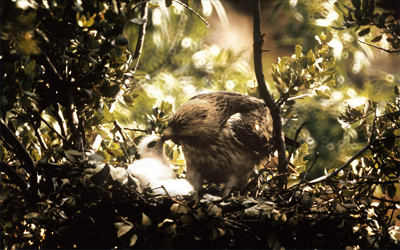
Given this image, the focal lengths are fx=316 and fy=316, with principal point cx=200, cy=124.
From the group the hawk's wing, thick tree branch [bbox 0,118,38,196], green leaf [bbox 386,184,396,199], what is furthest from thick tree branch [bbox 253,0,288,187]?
Result: thick tree branch [bbox 0,118,38,196]

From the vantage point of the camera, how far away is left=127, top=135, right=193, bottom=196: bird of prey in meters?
1.11

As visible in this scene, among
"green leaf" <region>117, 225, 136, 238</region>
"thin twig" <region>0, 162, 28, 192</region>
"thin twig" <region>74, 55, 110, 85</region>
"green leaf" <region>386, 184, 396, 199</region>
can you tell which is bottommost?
"green leaf" <region>386, 184, 396, 199</region>

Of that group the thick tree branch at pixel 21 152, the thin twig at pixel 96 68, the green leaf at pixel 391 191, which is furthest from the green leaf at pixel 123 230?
the green leaf at pixel 391 191

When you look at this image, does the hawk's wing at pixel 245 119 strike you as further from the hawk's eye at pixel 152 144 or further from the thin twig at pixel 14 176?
the thin twig at pixel 14 176

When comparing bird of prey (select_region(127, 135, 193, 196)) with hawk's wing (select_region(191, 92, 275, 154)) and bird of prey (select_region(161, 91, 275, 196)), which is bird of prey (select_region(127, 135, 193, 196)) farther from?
hawk's wing (select_region(191, 92, 275, 154))

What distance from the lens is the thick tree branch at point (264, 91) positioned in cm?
99

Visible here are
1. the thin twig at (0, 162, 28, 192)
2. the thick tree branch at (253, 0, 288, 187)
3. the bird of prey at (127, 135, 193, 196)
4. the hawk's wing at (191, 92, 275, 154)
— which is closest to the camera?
the thin twig at (0, 162, 28, 192)

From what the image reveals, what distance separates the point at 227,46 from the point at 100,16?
8.46 feet

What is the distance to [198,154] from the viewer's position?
125cm

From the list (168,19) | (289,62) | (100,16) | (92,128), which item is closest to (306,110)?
(168,19)

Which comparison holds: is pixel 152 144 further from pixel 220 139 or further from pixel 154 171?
pixel 220 139

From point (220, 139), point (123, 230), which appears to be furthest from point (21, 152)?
point (220, 139)

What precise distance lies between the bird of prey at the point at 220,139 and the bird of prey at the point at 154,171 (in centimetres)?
10

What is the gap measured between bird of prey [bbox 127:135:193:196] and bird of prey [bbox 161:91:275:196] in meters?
0.10
